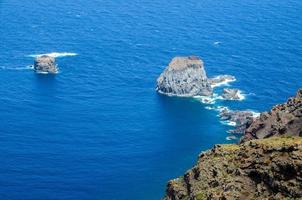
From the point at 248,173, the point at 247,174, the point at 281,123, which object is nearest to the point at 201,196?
the point at 247,174

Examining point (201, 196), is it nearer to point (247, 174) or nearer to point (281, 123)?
point (247, 174)

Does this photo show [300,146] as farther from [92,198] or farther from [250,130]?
[92,198]

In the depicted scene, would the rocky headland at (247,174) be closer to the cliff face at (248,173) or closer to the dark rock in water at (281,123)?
the cliff face at (248,173)

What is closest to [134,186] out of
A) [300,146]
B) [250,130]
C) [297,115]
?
[250,130]

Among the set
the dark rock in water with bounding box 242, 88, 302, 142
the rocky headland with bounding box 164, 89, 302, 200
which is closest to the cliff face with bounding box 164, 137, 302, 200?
the rocky headland with bounding box 164, 89, 302, 200

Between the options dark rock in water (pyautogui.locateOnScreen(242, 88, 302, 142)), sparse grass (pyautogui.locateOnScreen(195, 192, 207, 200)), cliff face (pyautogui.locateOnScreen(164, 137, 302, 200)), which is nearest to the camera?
cliff face (pyautogui.locateOnScreen(164, 137, 302, 200))

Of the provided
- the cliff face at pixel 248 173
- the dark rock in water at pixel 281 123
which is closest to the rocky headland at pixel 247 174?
the cliff face at pixel 248 173

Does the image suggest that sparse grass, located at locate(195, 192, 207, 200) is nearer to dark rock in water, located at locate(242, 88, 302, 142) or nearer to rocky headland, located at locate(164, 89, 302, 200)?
rocky headland, located at locate(164, 89, 302, 200)
